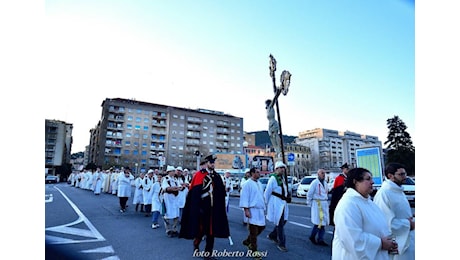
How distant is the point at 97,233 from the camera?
18.8 feet

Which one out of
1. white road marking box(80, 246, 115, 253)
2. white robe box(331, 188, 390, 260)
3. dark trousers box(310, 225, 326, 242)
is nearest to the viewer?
white robe box(331, 188, 390, 260)

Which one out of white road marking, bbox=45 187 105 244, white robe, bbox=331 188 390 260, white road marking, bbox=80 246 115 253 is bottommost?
white road marking, bbox=45 187 105 244

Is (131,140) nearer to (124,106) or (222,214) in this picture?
(124,106)

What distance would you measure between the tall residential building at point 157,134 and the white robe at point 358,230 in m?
58.2

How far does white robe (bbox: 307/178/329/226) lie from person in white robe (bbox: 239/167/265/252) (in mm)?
1524

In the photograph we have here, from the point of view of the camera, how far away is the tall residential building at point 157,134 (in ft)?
206

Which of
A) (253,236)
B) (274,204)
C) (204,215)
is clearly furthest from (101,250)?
(274,204)

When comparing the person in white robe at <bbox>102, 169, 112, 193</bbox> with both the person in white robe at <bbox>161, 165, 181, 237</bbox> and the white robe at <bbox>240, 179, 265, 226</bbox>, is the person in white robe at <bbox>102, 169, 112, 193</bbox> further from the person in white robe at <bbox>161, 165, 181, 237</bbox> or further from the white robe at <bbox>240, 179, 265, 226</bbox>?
the white robe at <bbox>240, 179, 265, 226</bbox>

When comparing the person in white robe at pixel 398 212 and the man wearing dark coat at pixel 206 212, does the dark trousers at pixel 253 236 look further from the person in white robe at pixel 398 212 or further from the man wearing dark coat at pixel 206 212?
the person in white robe at pixel 398 212

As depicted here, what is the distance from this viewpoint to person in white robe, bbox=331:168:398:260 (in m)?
2.12

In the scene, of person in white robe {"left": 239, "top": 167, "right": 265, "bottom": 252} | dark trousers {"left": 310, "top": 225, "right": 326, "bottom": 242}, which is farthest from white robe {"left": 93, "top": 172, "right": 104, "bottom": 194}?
dark trousers {"left": 310, "top": 225, "right": 326, "bottom": 242}
